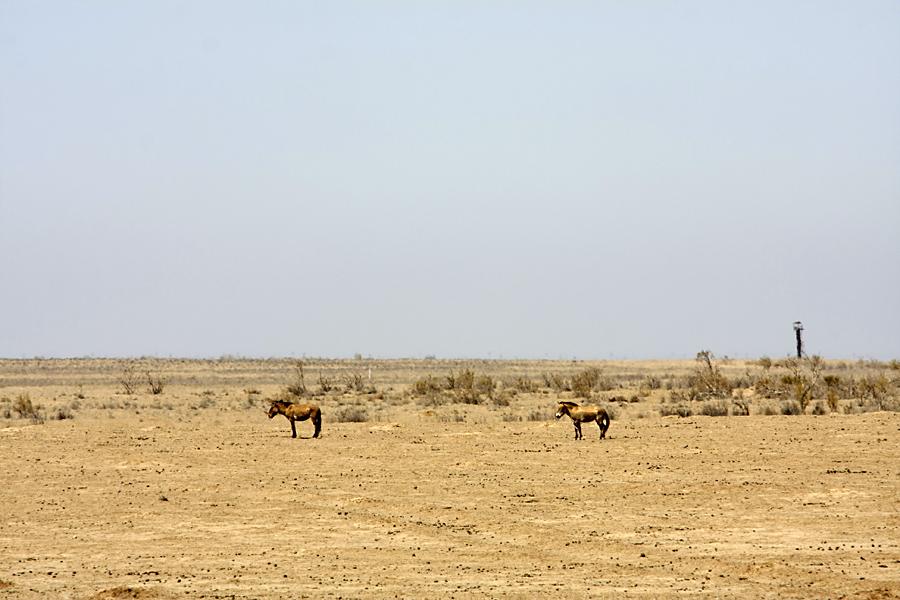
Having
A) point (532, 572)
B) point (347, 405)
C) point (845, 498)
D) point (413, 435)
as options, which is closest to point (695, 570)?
point (532, 572)

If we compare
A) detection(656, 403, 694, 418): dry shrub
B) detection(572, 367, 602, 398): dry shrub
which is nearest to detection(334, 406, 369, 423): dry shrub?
detection(656, 403, 694, 418): dry shrub

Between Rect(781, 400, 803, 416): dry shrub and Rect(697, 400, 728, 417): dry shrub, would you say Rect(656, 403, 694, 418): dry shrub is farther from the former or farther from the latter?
Rect(781, 400, 803, 416): dry shrub

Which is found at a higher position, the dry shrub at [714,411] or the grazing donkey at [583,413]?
the grazing donkey at [583,413]

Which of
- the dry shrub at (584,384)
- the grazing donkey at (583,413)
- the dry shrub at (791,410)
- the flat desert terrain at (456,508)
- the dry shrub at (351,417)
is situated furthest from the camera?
the dry shrub at (584,384)

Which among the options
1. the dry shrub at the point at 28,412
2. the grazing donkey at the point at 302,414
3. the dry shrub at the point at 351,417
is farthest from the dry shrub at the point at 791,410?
the dry shrub at the point at 28,412

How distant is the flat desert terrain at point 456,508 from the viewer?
10703mm

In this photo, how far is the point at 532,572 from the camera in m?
11.0

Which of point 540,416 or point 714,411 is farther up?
point 714,411

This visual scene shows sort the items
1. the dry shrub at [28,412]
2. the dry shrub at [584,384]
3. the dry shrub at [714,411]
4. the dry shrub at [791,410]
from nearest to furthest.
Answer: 1. the dry shrub at [791,410]
2. the dry shrub at [714,411]
3. the dry shrub at [28,412]
4. the dry shrub at [584,384]

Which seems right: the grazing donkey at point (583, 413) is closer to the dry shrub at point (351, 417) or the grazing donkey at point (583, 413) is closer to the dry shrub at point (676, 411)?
the dry shrub at point (676, 411)

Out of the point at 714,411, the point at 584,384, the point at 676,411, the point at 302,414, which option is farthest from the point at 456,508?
the point at 584,384

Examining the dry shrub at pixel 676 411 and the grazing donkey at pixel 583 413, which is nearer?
the grazing donkey at pixel 583 413

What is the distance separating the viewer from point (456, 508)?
1502 centimetres

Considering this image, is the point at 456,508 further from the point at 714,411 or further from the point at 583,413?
the point at 714,411
